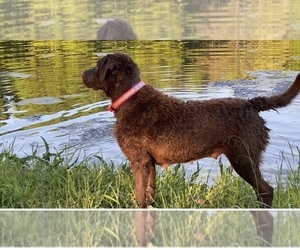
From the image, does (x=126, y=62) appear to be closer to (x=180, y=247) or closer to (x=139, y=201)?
(x=139, y=201)

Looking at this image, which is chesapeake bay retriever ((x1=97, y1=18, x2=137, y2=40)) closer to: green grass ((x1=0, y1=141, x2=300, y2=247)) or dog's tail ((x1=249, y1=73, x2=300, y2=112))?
green grass ((x1=0, y1=141, x2=300, y2=247))

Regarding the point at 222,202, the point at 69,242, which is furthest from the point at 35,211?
the point at 222,202

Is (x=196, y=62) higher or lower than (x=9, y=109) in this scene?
higher

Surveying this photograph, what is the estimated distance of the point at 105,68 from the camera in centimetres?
318

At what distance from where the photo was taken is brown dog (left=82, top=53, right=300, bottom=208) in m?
3.14

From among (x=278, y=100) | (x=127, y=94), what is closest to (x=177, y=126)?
(x=127, y=94)

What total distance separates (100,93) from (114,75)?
2.70 metres

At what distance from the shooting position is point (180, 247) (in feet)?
6.22

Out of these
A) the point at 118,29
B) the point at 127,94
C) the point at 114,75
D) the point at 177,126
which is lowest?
the point at 177,126

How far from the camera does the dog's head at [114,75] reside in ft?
10.5

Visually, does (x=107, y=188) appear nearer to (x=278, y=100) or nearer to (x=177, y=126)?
(x=177, y=126)

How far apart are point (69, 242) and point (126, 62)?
1.46 metres

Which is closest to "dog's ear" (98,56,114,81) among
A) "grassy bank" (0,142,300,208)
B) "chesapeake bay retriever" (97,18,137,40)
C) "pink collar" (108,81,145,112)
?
"pink collar" (108,81,145,112)

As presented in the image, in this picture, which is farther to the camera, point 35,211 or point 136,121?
point 136,121
